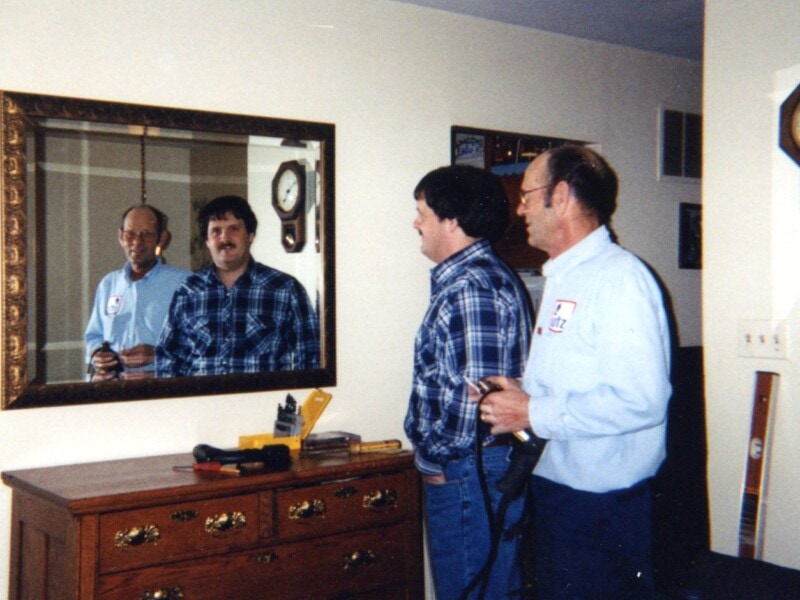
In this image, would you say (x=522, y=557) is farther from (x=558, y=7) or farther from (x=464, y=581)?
(x=558, y=7)

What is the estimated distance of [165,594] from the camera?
2.19m

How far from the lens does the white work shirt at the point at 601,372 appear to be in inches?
67.9

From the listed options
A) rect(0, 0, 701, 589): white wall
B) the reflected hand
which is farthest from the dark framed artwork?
the reflected hand

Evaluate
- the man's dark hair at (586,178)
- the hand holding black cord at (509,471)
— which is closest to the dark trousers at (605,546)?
the hand holding black cord at (509,471)

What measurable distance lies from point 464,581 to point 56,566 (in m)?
1.09

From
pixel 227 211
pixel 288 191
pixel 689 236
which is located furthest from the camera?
pixel 689 236

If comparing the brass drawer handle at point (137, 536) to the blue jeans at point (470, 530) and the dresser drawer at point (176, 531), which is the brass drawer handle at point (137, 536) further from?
the blue jeans at point (470, 530)

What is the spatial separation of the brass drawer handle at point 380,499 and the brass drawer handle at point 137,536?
0.67m

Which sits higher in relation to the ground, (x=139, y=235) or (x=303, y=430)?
(x=139, y=235)

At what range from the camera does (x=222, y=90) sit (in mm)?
2797

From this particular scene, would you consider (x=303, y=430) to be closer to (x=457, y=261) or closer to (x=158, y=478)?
(x=158, y=478)

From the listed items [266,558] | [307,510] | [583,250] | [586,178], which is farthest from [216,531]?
[586,178]

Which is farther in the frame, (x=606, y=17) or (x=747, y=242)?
(x=606, y=17)

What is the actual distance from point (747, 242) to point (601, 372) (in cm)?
133
